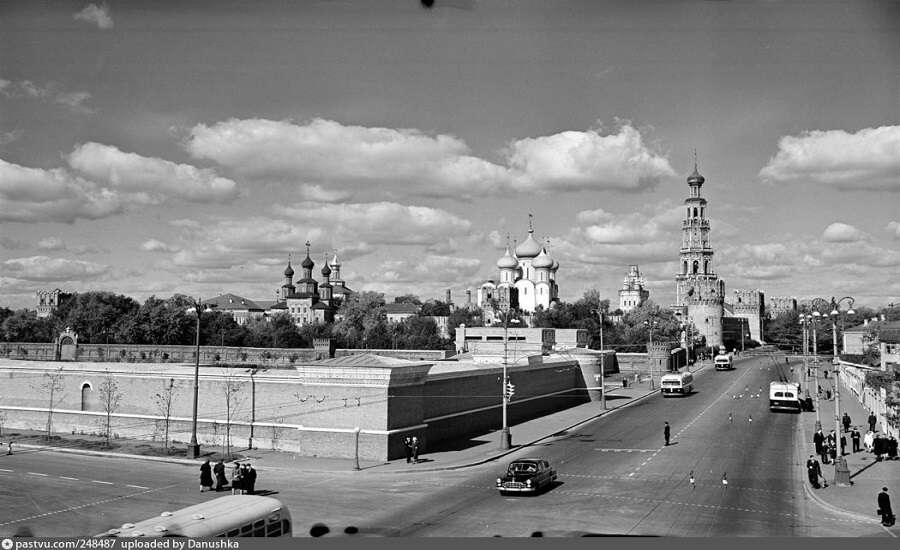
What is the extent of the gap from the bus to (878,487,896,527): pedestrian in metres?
17.8

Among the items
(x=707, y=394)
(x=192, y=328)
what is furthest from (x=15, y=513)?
(x=192, y=328)

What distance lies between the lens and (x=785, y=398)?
58406 millimetres

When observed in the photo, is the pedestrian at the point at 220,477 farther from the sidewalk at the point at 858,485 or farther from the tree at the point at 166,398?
the sidewalk at the point at 858,485

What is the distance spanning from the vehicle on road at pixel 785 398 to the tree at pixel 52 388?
167 ft

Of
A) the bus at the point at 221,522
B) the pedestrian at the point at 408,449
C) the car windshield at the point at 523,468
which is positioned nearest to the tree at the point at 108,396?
the pedestrian at the point at 408,449

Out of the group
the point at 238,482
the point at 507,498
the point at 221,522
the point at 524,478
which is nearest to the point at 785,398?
the point at 524,478

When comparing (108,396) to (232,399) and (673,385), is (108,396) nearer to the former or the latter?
(232,399)

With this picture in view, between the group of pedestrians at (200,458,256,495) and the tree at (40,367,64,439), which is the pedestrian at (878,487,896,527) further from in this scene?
the tree at (40,367,64,439)

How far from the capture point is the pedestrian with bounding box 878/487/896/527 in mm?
23516

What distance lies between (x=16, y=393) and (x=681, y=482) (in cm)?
4412

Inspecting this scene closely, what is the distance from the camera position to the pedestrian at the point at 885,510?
77.2ft

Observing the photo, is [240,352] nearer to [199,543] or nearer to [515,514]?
[515,514]

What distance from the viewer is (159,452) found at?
3991 cm

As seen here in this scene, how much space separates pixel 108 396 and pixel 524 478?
30.1m
